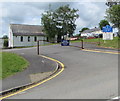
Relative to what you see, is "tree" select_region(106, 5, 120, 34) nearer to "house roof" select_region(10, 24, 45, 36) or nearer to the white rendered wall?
the white rendered wall

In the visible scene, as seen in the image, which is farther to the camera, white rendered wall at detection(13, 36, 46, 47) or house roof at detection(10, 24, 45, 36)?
house roof at detection(10, 24, 45, 36)

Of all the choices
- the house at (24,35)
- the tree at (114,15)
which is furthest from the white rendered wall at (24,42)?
the tree at (114,15)

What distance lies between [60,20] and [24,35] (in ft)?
36.6

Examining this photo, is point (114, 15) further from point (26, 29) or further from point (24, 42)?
point (26, 29)

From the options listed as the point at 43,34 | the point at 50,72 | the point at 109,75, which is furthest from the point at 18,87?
the point at 43,34

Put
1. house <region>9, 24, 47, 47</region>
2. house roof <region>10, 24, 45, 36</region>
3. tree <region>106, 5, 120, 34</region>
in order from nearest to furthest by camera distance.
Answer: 1. tree <region>106, 5, 120, 34</region>
2. house <region>9, 24, 47, 47</region>
3. house roof <region>10, 24, 45, 36</region>

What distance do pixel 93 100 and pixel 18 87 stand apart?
3313 millimetres

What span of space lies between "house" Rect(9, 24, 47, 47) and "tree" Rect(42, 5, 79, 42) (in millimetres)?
3690

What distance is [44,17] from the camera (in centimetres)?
4122

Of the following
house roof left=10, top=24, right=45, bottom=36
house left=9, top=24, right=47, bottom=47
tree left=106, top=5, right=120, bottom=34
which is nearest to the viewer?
A: tree left=106, top=5, right=120, bottom=34

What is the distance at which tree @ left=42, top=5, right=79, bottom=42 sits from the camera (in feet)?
135

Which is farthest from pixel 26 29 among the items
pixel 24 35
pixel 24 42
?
pixel 24 42

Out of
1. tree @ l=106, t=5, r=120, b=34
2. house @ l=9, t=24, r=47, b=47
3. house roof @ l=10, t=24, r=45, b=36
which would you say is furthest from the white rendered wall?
tree @ l=106, t=5, r=120, b=34

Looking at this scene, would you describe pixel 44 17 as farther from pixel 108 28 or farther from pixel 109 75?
pixel 109 75
